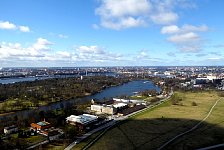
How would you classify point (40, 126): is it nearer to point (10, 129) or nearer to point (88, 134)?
point (10, 129)

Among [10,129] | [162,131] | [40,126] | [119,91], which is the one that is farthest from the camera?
[119,91]

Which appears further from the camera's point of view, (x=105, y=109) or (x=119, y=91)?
(x=119, y=91)

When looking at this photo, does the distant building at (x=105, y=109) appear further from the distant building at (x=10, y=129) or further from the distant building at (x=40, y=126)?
the distant building at (x=10, y=129)

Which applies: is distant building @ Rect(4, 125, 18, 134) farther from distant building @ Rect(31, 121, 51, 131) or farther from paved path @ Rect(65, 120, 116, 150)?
paved path @ Rect(65, 120, 116, 150)

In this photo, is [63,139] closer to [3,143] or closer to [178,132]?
[3,143]

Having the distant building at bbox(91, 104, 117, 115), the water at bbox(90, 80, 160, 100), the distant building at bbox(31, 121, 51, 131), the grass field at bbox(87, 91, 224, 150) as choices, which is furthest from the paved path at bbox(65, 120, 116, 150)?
the water at bbox(90, 80, 160, 100)

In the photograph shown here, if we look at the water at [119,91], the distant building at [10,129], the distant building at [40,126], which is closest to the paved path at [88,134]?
the distant building at [40,126]

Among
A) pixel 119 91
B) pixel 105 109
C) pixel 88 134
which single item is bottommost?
pixel 88 134

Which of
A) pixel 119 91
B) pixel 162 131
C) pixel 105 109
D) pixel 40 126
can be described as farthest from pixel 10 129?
pixel 119 91

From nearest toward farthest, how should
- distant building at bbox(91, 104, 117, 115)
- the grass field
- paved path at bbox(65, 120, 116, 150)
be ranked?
paved path at bbox(65, 120, 116, 150), the grass field, distant building at bbox(91, 104, 117, 115)

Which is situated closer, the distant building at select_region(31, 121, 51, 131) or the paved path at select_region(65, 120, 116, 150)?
the paved path at select_region(65, 120, 116, 150)
